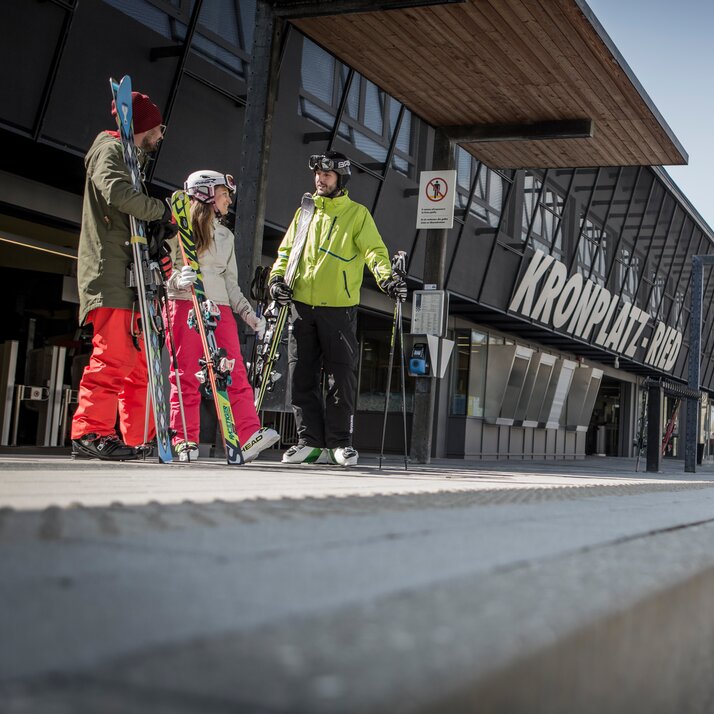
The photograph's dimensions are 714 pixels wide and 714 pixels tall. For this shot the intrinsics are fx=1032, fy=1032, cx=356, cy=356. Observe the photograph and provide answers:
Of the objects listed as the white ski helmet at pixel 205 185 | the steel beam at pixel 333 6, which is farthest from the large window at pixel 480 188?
the white ski helmet at pixel 205 185

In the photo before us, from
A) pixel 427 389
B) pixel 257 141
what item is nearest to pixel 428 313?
pixel 427 389

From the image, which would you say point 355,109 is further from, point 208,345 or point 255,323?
point 208,345

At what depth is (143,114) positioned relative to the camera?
646cm

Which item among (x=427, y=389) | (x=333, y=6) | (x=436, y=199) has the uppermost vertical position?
(x=333, y=6)

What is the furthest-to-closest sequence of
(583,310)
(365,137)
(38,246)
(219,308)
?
(583,310), (365,137), (38,246), (219,308)

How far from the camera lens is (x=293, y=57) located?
13.1 m

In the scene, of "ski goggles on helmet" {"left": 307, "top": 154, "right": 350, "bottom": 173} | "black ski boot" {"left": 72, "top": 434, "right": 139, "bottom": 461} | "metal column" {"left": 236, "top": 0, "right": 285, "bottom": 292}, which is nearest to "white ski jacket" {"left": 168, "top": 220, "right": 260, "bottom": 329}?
"ski goggles on helmet" {"left": 307, "top": 154, "right": 350, "bottom": 173}

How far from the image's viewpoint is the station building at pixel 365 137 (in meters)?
9.48

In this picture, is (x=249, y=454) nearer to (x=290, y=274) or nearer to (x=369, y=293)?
(x=290, y=274)

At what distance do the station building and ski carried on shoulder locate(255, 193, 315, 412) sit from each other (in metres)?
0.90

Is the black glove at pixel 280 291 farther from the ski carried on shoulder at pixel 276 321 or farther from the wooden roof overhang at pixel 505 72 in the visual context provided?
the wooden roof overhang at pixel 505 72

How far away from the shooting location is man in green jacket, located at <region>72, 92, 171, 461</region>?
19.4 feet

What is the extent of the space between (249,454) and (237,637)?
6.07 meters

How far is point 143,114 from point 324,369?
7.40 feet
